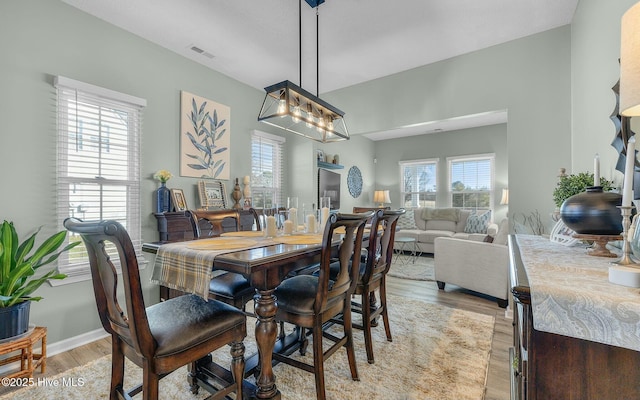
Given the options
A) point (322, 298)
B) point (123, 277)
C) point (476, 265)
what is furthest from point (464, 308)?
point (123, 277)

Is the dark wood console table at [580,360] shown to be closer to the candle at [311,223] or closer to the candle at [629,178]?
the candle at [629,178]

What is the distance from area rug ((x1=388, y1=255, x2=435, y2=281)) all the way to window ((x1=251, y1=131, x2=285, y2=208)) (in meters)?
2.27

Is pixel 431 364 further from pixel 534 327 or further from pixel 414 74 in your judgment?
pixel 414 74

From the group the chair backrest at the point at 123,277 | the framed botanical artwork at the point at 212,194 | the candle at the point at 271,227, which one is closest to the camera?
the chair backrest at the point at 123,277

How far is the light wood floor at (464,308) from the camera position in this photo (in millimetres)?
1894

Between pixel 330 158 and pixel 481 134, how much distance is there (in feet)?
11.9

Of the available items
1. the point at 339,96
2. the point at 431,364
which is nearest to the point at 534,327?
the point at 431,364

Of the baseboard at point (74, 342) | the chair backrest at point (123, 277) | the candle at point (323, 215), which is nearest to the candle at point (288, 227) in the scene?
the candle at point (323, 215)

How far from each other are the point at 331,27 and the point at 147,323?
2.91m

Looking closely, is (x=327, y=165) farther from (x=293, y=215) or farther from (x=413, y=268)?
(x=293, y=215)

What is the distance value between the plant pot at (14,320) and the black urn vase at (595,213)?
322 cm

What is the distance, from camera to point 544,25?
9.59ft

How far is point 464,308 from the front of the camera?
3.12m

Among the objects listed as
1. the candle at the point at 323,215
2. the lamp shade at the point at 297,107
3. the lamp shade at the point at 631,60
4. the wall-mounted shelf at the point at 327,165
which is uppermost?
the lamp shade at the point at 297,107
